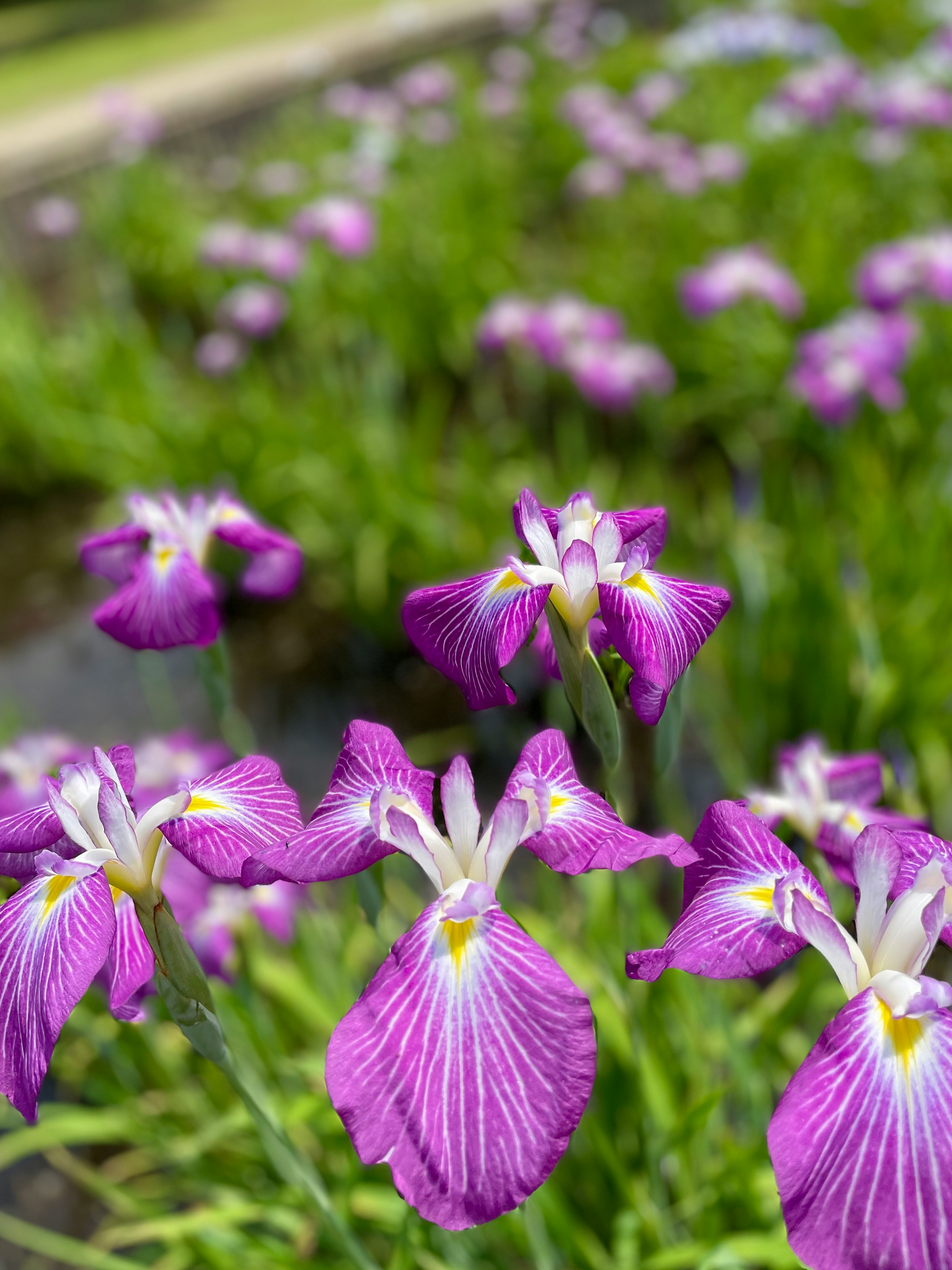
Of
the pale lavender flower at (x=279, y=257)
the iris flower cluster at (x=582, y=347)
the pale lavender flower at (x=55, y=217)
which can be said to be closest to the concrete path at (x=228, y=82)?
the pale lavender flower at (x=55, y=217)

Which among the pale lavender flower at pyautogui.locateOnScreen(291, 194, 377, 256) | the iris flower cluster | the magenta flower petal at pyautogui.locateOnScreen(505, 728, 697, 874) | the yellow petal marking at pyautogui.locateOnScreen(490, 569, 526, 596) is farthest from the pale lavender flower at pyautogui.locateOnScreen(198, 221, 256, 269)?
the magenta flower petal at pyautogui.locateOnScreen(505, 728, 697, 874)

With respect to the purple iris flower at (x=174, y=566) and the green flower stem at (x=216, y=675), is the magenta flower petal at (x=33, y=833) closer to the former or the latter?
the purple iris flower at (x=174, y=566)

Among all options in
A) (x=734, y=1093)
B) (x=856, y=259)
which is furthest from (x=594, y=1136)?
(x=856, y=259)

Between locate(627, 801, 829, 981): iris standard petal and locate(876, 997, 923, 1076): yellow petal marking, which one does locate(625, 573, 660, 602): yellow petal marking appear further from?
locate(876, 997, 923, 1076): yellow petal marking

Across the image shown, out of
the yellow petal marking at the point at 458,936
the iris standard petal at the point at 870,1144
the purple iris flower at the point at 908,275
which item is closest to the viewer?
the iris standard petal at the point at 870,1144

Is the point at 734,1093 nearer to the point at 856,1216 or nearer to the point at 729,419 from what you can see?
the point at 856,1216

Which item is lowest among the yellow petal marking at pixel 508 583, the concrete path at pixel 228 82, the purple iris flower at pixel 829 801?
the concrete path at pixel 228 82

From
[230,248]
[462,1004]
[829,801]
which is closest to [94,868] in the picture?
[462,1004]
